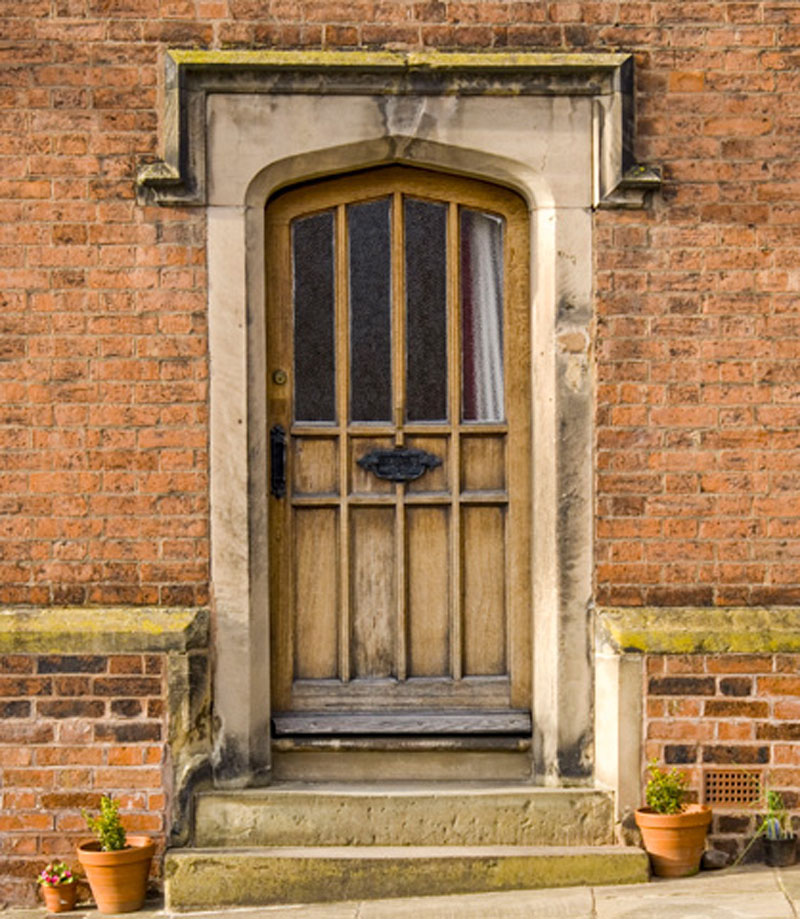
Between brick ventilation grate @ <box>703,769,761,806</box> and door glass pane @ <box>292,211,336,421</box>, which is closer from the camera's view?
brick ventilation grate @ <box>703,769,761,806</box>

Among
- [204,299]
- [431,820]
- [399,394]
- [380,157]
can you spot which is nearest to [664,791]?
[431,820]

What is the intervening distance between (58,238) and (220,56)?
0.93 m

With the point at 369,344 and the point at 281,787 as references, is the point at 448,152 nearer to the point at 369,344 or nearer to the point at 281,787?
the point at 369,344

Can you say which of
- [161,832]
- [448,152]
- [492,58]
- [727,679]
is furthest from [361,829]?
[492,58]

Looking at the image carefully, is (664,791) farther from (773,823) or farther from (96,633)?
(96,633)

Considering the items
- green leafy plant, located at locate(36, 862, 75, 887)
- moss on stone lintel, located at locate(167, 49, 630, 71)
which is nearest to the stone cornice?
moss on stone lintel, located at locate(167, 49, 630, 71)

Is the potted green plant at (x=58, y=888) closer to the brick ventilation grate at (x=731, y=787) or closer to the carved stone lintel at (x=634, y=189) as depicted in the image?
the brick ventilation grate at (x=731, y=787)

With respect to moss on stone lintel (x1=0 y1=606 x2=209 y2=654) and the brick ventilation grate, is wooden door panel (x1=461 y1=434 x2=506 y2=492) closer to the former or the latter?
moss on stone lintel (x1=0 y1=606 x2=209 y2=654)

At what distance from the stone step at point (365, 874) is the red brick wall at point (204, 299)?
101 cm

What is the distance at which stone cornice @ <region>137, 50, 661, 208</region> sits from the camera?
5.44 meters

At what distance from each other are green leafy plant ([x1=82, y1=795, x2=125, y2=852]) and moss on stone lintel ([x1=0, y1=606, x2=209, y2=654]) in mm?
581

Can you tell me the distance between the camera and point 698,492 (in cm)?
555

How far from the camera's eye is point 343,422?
5.76m

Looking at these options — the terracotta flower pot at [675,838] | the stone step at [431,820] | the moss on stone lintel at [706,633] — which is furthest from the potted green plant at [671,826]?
the moss on stone lintel at [706,633]
